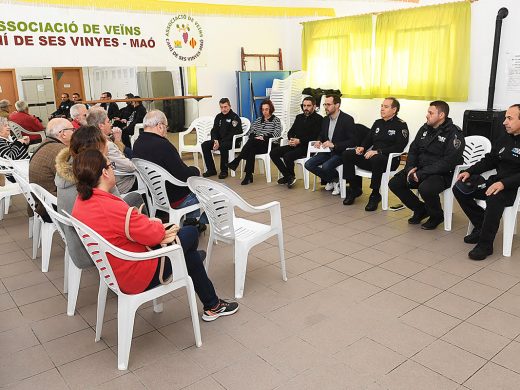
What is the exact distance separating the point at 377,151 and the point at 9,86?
20.0 ft

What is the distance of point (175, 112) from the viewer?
25.6 feet

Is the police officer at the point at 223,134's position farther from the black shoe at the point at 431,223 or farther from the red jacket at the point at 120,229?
the red jacket at the point at 120,229

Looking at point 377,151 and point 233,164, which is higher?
point 377,151

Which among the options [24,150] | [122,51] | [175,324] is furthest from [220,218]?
[122,51]

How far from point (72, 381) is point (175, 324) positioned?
646 mm

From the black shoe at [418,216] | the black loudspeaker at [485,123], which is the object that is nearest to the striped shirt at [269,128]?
the black loudspeaker at [485,123]

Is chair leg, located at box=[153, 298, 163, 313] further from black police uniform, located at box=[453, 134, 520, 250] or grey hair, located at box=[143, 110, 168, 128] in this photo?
black police uniform, located at box=[453, 134, 520, 250]

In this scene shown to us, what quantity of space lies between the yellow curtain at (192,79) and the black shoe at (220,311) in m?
5.86

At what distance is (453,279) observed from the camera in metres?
3.12

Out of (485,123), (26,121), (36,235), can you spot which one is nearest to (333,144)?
(485,123)

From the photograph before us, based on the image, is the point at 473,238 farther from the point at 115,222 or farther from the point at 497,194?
the point at 115,222

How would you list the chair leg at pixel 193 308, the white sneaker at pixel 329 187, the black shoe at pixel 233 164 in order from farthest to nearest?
the black shoe at pixel 233 164, the white sneaker at pixel 329 187, the chair leg at pixel 193 308

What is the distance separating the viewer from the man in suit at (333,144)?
5.24 metres

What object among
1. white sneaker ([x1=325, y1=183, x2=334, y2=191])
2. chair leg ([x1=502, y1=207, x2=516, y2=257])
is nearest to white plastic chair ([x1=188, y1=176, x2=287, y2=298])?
chair leg ([x1=502, y1=207, x2=516, y2=257])
